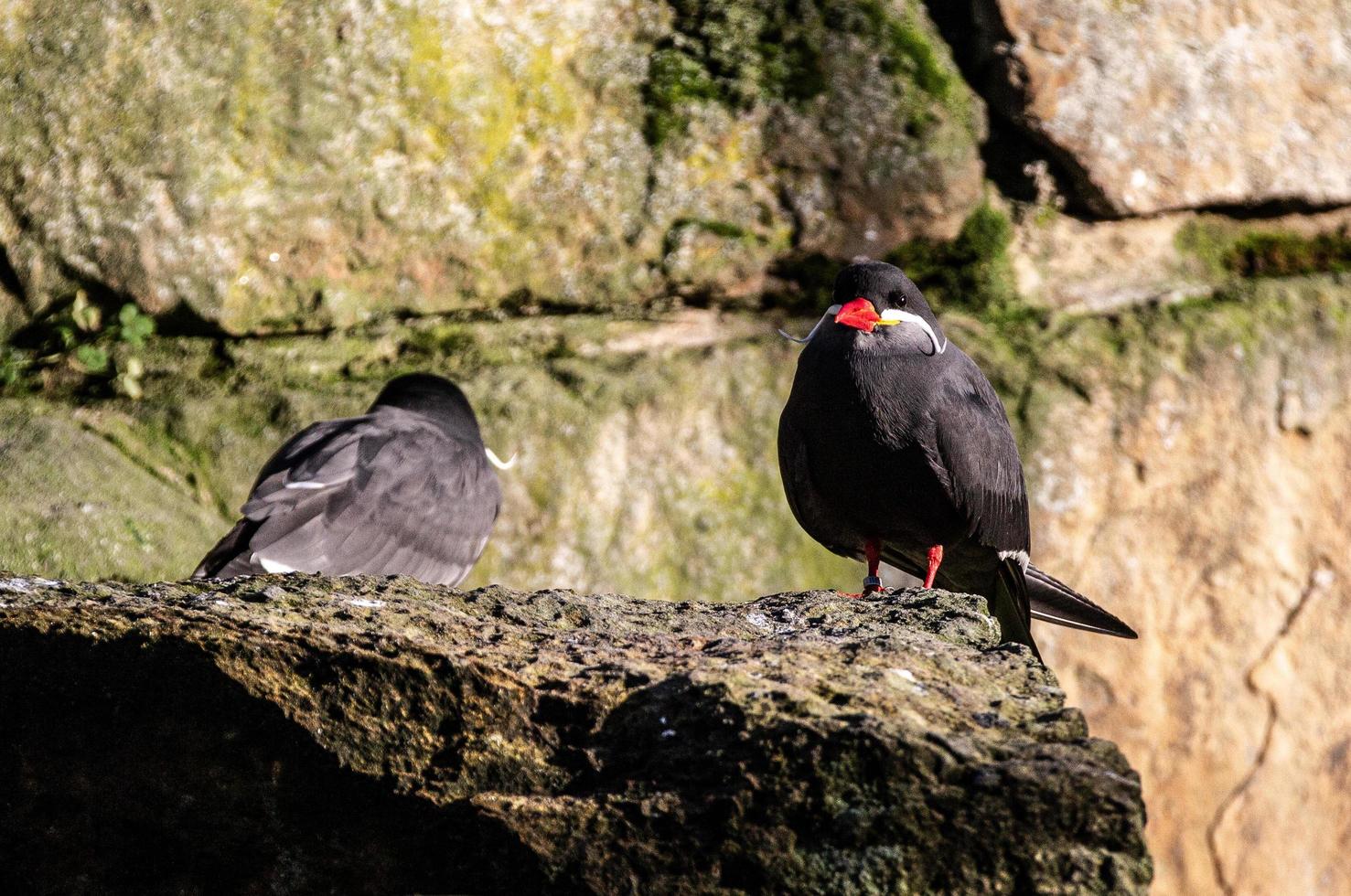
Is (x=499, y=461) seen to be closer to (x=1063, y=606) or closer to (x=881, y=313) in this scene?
(x=881, y=313)

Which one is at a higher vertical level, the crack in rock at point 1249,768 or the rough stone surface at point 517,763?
the rough stone surface at point 517,763

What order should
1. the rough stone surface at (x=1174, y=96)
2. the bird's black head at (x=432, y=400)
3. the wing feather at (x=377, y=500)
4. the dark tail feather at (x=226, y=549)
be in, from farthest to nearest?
the rough stone surface at (x=1174, y=96) < the bird's black head at (x=432, y=400) < the wing feather at (x=377, y=500) < the dark tail feather at (x=226, y=549)

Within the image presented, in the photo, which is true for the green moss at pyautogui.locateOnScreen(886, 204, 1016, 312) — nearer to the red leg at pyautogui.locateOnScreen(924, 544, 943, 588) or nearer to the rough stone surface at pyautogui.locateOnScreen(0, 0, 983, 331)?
the rough stone surface at pyautogui.locateOnScreen(0, 0, 983, 331)

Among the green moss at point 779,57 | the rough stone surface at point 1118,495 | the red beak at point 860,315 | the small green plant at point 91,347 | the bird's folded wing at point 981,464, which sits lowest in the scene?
Answer: the rough stone surface at point 1118,495

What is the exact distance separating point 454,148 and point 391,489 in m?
1.27

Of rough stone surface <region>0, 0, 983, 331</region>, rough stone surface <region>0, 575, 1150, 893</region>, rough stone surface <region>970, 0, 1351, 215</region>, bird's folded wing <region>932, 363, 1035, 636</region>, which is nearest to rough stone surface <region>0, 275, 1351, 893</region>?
rough stone surface <region>0, 0, 983, 331</region>

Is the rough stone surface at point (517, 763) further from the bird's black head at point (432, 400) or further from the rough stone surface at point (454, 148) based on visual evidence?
the rough stone surface at point (454, 148)

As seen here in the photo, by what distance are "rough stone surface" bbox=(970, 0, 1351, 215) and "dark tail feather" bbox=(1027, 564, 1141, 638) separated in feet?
6.08

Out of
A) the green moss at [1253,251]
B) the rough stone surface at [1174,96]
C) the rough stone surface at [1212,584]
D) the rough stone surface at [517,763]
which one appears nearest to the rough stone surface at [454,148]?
the rough stone surface at [1174,96]

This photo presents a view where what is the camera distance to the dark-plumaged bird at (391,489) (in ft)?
16.1

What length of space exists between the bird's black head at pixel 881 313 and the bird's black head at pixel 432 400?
5.77 ft

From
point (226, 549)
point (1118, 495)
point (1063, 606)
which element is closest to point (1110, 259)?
point (1118, 495)

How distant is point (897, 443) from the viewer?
3.89 metres

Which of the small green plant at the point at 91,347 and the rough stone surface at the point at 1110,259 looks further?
the rough stone surface at the point at 1110,259
